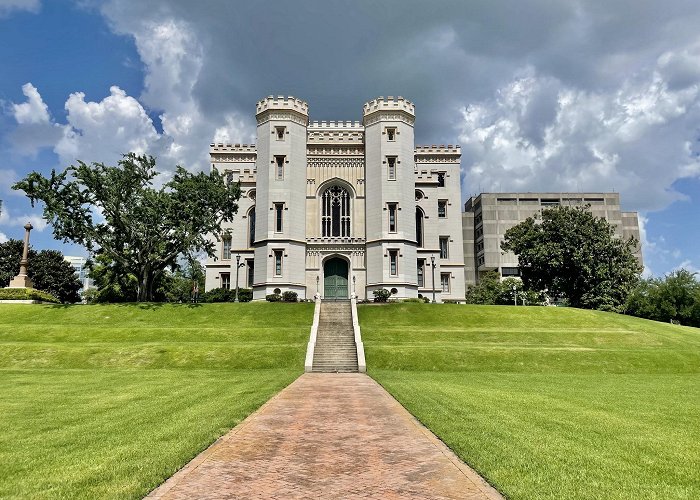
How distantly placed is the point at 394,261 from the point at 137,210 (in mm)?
22554

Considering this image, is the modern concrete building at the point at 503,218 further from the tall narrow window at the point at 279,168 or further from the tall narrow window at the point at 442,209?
the tall narrow window at the point at 279,168

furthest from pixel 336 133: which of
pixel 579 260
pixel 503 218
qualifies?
pixel 503 218

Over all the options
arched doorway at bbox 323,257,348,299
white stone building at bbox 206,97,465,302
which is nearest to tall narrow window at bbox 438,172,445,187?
white stone building at bbox 206,97,465,302

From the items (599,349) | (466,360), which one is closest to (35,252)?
(466,360)

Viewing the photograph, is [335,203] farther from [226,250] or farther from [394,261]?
[226,250]

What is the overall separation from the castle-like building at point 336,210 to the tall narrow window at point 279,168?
0.09 m

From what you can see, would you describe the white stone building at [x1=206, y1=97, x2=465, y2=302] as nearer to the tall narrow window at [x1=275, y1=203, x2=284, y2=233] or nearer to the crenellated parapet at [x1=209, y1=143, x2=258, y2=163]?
the tall narrow window at [x1=275, y1=203, x2=284, y2=233]

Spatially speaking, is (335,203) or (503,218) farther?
(503,218)

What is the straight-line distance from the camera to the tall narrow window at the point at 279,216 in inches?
1729

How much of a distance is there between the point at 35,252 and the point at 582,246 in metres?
73.5

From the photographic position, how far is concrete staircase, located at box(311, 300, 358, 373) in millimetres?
24622

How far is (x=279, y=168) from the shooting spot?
147 feet

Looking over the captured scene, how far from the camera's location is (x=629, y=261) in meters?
54.5

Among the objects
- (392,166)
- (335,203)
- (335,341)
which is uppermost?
(392,166)
